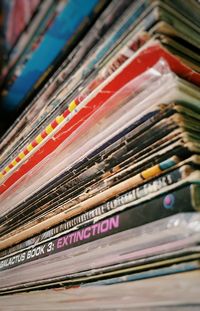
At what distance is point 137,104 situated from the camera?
2.46ft

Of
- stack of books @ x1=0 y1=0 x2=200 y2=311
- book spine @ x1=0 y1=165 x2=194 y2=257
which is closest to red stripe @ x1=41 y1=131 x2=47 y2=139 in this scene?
stack of books @ x1=0 y1=0 x2=200 y2=311

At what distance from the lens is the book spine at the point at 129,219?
0.63 metres

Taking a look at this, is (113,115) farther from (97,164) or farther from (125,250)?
(125,250)

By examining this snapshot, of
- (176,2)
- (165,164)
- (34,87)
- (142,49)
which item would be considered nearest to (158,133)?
(165,164)

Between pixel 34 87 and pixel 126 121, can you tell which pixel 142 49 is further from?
pixel 34 87

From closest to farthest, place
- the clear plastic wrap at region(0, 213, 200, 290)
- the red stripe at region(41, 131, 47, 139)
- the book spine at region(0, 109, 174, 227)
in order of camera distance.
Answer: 1. the clear plastic wrap at region(0, 213, 200, 290)
2. the book spine at region(0, 109, 174, 227)
3. the red stripe at region(41, 131, 47, 139)

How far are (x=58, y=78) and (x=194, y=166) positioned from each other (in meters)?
0.48

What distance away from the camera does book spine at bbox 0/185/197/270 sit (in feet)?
2.06

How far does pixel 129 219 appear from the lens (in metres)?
0.74

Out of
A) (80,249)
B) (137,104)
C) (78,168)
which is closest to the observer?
(137,104)

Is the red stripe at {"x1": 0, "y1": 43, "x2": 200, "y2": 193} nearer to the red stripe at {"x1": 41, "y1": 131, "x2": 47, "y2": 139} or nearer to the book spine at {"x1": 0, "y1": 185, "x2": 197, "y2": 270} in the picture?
the red stripe at {"x1": 41, "y1": 131, "x2": 47, "y2": 139}

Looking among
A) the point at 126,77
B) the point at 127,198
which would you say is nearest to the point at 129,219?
the point at 127,198

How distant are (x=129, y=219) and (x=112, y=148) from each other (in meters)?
0.23

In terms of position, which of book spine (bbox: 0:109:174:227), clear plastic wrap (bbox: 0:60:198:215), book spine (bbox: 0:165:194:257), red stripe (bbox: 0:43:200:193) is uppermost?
red stripe (bbox: 0:43:200:193)
